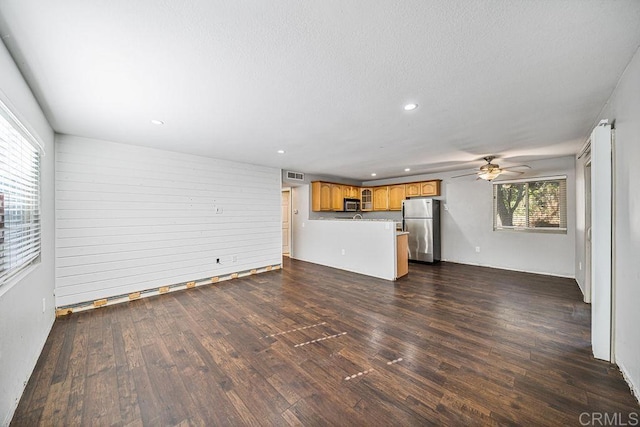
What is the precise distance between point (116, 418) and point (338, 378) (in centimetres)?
151

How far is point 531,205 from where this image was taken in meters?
5.27

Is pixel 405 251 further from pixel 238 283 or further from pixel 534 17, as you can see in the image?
pixel 534 17

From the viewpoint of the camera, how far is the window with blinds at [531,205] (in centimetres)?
495

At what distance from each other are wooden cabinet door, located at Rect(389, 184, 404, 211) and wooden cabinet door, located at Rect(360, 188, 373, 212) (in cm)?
76

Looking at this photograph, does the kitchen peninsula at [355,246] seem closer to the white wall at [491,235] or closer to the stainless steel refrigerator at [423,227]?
the stainless steel refrigerator at [423,227]

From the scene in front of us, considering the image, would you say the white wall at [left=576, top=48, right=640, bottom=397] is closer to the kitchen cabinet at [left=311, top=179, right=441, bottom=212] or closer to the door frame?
the door frame

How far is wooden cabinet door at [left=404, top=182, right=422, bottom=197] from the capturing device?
6.86m

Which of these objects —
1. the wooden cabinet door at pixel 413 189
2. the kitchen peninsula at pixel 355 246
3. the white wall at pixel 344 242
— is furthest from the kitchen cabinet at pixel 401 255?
the wooden cabinet door at pixel 413 189

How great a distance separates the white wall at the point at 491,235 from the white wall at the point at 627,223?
3.50m

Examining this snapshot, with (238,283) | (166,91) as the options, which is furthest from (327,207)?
(166,91)

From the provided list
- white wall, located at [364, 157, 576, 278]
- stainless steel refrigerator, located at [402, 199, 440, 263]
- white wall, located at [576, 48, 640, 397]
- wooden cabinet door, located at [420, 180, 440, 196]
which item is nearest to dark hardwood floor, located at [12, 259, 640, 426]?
white wall, located at [576, 48, 640, 397]

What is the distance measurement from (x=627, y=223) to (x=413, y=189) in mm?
5183

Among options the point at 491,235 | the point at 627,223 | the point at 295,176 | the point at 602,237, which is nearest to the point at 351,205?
the point at 295,176

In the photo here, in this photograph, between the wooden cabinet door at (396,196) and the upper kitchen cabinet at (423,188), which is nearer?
the upper kitchen cabinet at (423,188)
